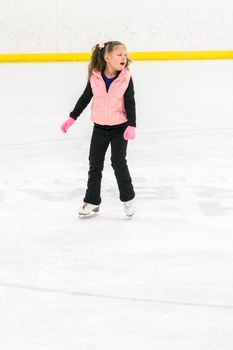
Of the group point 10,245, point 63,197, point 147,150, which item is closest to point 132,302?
point 10,245

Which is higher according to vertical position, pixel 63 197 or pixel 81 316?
pixel 81 316

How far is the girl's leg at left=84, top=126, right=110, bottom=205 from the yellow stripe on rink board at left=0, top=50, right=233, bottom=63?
381 inches

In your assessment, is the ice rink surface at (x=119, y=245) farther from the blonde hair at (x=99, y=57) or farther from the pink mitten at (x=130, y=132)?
the blonde hair at (x=99, y=57)

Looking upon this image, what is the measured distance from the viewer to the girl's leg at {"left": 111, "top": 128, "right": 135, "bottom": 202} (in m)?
3.13

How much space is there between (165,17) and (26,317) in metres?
11.3

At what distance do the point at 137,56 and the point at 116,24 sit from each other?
63 centimetres

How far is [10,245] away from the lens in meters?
2.82

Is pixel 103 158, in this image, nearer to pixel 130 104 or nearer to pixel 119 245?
pixel 130 104

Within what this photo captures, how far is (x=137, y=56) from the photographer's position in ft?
42.6

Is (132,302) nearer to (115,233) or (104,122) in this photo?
(115,233)

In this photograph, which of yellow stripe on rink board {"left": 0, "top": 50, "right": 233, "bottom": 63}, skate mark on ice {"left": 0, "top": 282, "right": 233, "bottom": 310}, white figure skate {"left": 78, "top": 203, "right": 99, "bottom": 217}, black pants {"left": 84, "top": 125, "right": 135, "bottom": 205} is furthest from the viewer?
yellow stripe on rink board {"left": 0, "top": 50, "right": 233, "bottom": 63}

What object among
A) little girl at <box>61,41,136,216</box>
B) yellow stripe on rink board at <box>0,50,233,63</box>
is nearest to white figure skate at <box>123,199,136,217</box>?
little girl at <box>61,41,136,216</box>

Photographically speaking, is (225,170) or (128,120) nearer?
(128,120)

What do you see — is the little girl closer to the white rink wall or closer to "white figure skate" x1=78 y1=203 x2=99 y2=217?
"white figure skate" x1=78 y1=203 x2=99 y2=217
